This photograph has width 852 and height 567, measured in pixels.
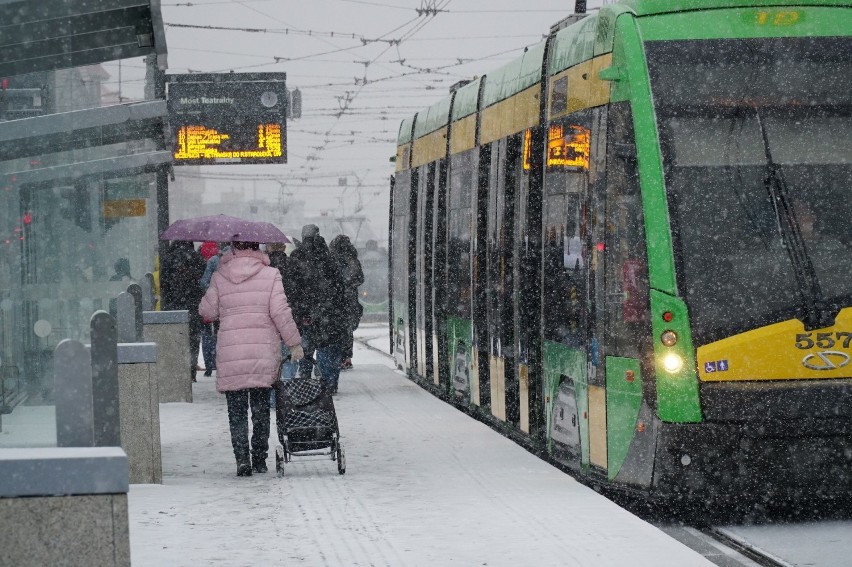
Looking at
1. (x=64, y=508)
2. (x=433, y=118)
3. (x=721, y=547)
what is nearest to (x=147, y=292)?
(x=433, y=118)

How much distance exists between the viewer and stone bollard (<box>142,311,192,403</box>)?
17.8 metres

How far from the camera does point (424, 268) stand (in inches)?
739

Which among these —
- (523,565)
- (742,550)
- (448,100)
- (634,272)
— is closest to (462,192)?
(448,100)

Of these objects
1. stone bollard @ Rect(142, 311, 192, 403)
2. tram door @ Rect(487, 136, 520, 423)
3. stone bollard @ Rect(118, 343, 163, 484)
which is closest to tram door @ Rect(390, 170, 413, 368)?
stone bollard @ Rect(142, 311, 192, 403)

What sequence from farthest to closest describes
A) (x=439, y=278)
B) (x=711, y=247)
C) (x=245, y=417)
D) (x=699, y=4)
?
(x=439, y=278)
(x=245, y=417)
(x=699, y=4)
(x=711, y=247)

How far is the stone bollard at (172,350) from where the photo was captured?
17766mm

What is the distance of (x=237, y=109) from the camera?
2447 cm

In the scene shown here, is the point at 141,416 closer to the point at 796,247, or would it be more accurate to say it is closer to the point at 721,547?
the point at 721,547

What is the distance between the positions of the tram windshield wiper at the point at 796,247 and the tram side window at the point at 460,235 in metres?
5.79

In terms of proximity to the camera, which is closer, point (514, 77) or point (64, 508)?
point (64, 508)

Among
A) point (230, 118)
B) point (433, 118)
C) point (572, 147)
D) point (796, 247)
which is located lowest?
point (796, 247)

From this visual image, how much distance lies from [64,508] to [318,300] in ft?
37.8

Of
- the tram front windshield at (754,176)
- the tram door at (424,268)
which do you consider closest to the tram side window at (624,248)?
the tram front windshield at (754,176)

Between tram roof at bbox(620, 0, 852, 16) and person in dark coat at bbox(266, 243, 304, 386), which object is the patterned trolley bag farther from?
person in dark coat at bbox(266, 243, 304, 386)
